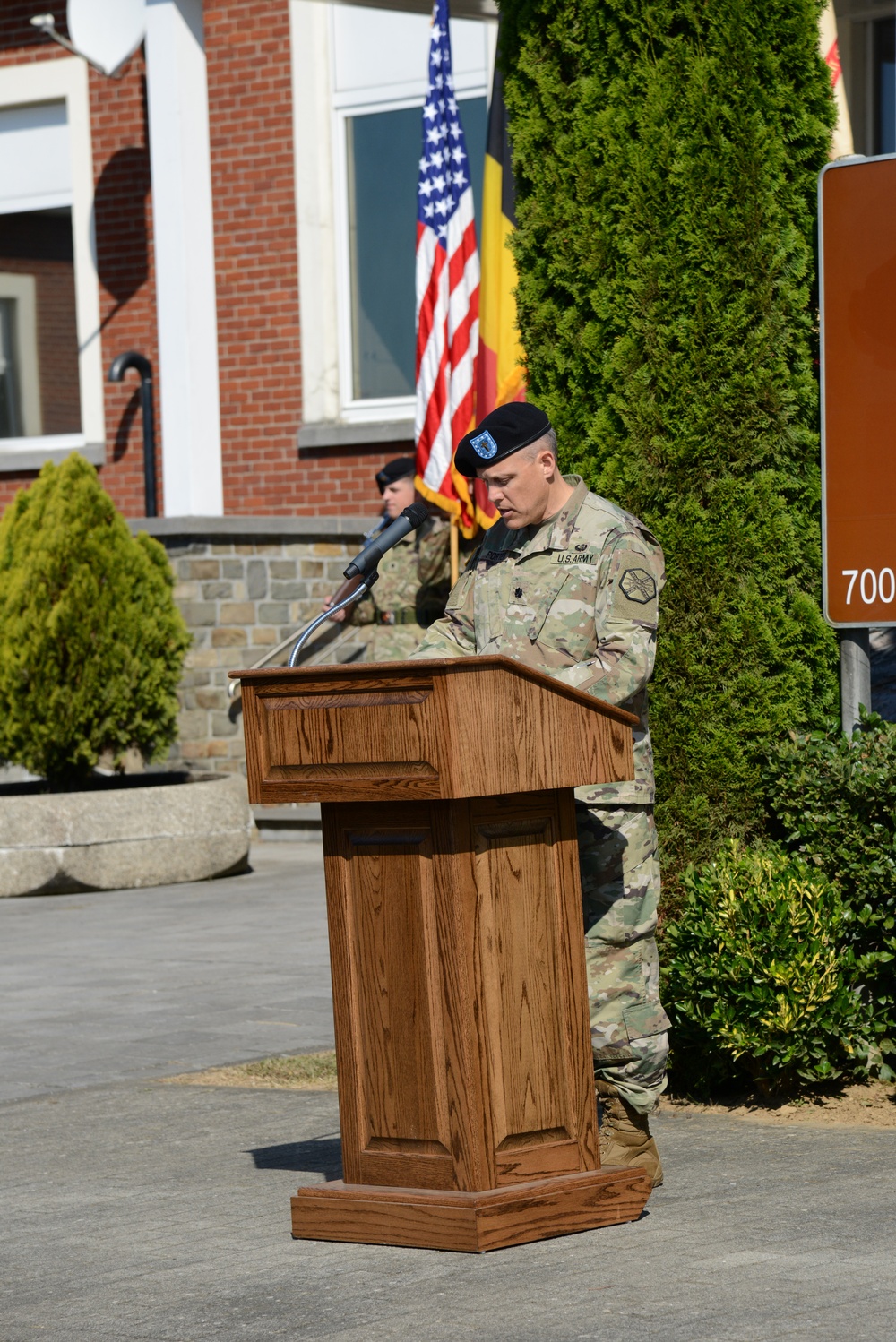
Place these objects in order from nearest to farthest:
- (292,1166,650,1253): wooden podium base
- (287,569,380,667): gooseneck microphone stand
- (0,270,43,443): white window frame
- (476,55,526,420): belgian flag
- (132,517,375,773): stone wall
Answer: (292,1166,650,1253): wooden podium base
(287,569,380,667): gooseneck microphone stand
(476,55,526,420): belgian flag
(132,517,375,773): stone wall
(0,270,43,443): white window frame

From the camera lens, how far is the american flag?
985 centimetres

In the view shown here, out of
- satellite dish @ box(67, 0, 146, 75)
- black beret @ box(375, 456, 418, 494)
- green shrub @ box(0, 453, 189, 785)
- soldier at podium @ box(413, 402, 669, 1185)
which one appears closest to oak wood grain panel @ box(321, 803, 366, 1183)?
soldier at podium @ box(413, 402, 669, 1185)

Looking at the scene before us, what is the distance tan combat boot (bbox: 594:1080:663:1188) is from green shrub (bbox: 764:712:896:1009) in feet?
3.46

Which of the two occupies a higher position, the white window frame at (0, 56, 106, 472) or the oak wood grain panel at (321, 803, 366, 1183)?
the white window frame at (0, 56, 106, 472)

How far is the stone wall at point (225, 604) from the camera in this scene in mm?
13594

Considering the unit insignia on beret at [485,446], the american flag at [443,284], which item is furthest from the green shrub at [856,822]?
the american flag at [443,284]

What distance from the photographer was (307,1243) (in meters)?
4.80

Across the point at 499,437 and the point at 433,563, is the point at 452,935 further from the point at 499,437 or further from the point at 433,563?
the point at 433,563

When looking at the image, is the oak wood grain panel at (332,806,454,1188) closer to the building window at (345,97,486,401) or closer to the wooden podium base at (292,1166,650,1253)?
the wooden podium base at (292,1166,650,1253)

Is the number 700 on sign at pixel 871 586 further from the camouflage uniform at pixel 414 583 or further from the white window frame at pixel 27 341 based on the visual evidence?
the white window frame at pixel 27 341

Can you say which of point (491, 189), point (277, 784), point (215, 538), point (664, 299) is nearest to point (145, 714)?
point (215, 538)

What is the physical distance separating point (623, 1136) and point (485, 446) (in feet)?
5.80

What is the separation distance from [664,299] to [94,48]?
9.66m

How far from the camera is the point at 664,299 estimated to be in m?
6.27
